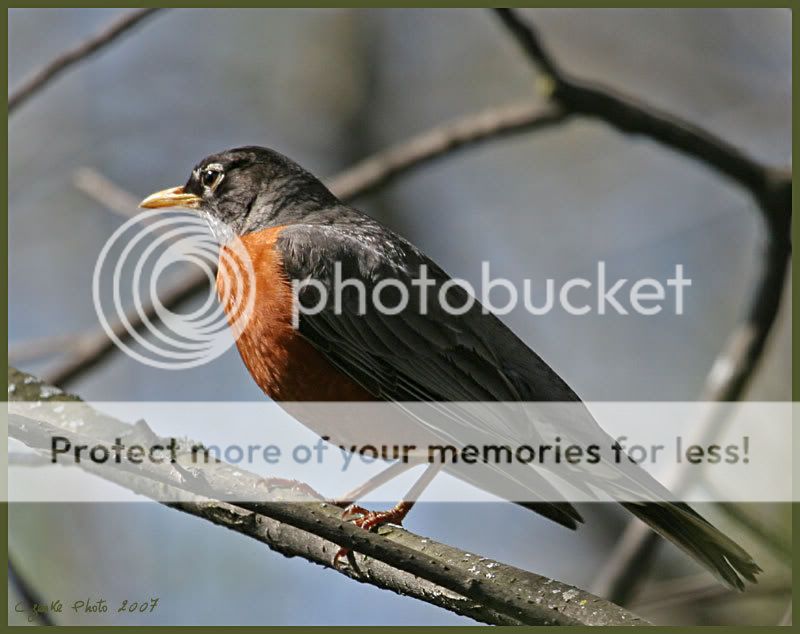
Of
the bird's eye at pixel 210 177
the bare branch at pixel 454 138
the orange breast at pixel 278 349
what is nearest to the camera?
the orange breast at pixel 278 349

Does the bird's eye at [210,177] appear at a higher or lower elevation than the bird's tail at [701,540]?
higher

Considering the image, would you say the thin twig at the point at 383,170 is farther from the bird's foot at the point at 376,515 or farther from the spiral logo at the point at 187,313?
the bird's foot at the point at 376,515

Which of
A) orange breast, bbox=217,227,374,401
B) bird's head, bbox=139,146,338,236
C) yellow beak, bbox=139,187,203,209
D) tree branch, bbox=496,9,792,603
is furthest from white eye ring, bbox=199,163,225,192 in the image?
tree branch, bbox=496,9,792,603

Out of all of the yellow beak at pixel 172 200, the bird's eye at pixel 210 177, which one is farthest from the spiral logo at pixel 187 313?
the bird's eye at pixel 210 177

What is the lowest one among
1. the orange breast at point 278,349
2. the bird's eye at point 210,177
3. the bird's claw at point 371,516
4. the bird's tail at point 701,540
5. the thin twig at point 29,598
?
the thin twig at point 29,598

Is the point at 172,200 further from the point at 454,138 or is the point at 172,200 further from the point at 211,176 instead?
the point at 454,138

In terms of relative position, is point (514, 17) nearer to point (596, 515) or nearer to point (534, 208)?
point (596, 515)

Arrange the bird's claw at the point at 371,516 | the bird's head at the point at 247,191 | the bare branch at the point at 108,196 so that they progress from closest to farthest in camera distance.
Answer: the bird's claw at the point at 371,516, the bird's head at the point at 247,191, the bare branch at the point at 108,196

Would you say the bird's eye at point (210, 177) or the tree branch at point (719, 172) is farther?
the bird's eye at point (210, 177)

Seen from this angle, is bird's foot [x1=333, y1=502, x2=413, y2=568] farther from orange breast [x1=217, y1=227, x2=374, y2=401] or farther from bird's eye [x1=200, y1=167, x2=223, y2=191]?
bird's eye [x1=200, y1=167, x2=223, y2=191]
